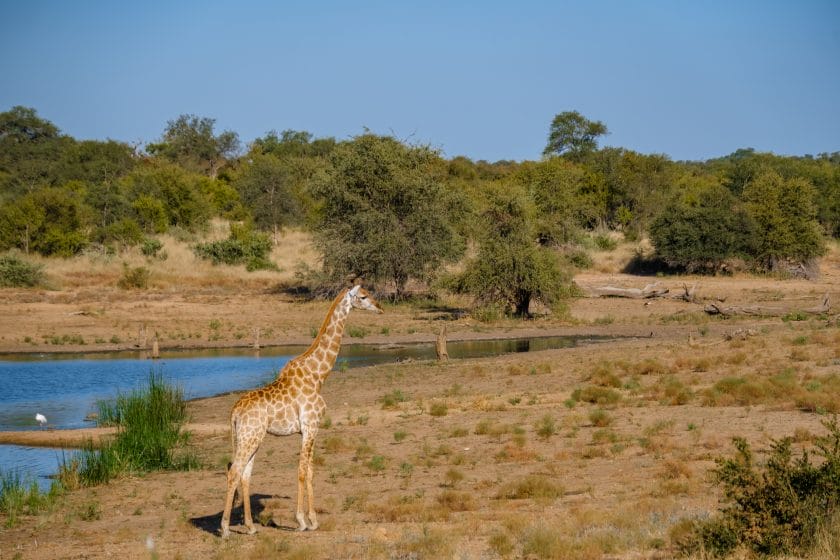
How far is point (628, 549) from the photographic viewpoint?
10383 mm

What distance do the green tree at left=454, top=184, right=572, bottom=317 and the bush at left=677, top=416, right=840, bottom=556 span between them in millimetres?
30533

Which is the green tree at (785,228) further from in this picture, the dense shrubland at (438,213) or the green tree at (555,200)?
the green tree at (555,200)

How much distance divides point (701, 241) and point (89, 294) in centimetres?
3429

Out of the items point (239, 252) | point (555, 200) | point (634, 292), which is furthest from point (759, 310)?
point (239, 252)

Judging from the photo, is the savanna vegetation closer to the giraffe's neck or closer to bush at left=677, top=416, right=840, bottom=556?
bush at left=677, top=416, right=840, bottom=556

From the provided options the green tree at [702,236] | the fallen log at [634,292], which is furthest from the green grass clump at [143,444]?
the green tree at [702,236]

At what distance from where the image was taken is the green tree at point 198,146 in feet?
384

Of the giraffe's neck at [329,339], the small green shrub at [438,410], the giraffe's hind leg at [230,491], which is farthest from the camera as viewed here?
the small green shrub at [438,410]

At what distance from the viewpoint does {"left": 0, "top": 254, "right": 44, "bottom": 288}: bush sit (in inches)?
2096

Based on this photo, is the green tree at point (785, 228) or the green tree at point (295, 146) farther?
the green tree at point (295, 146)

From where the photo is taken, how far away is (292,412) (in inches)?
477

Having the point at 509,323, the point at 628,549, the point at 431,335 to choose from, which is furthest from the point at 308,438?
the point at 509,323

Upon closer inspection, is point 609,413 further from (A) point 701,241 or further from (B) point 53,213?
(B) point 53,213

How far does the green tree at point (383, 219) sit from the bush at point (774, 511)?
3834 centimetres
